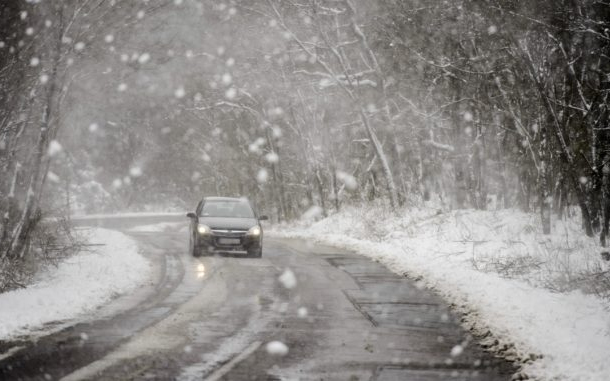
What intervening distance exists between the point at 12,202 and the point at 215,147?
30.0m

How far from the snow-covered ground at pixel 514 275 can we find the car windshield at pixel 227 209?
3.58 meters

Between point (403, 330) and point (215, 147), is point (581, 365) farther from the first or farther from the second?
point (215, 147)

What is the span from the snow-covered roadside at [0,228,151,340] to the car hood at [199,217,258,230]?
191 cm

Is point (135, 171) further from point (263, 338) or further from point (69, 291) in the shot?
point (263, 338)

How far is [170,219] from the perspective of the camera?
5384cm

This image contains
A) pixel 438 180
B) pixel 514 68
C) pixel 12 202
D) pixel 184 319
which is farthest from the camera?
pixel 438 180

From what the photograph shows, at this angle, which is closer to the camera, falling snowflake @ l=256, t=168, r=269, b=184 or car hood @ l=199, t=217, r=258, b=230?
car hood @ l=199, t=217, r=258, b=230

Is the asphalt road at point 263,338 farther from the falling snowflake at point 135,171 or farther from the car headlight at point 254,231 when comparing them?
the falling snowflake at point 135,171

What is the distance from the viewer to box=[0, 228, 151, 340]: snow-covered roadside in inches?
336

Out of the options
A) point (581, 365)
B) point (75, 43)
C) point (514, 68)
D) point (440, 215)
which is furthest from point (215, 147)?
point (581, 365)

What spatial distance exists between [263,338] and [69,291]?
14.8 feet

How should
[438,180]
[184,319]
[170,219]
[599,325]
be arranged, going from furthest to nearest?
[170,219] < [438,180] < [184,319] < [599,325]

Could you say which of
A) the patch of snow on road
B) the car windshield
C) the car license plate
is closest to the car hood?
the car license plate

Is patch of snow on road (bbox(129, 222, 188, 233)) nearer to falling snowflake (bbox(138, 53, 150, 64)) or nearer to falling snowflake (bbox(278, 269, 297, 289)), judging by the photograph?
falling snowflake (bbox(138, 53, 150, 64))
